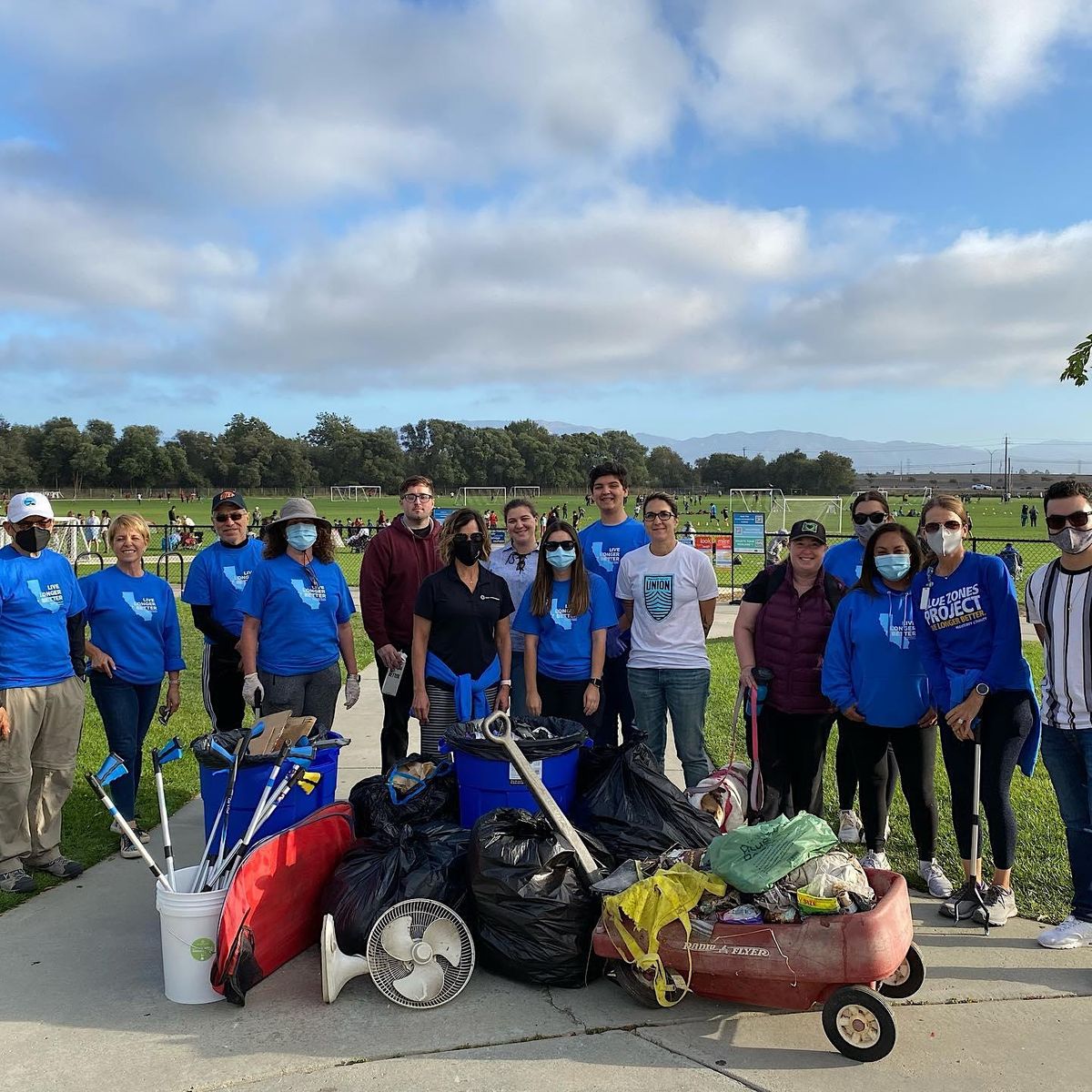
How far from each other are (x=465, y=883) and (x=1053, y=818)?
3543 mm

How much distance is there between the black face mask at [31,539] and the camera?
13.9ft

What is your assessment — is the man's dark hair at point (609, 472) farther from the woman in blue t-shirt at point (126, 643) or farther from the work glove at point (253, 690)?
the woman in blue t-shirt at point (126, 643)

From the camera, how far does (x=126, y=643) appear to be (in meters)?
4.73

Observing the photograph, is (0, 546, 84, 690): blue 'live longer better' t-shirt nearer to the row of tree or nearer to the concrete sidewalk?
the concrete sidewalk

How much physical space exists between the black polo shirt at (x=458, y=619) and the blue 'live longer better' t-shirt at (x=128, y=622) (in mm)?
1405

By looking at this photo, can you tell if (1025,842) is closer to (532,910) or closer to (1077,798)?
(1077,798)

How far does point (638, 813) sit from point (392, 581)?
2190 millimetres

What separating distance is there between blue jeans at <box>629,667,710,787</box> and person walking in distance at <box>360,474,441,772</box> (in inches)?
53.7

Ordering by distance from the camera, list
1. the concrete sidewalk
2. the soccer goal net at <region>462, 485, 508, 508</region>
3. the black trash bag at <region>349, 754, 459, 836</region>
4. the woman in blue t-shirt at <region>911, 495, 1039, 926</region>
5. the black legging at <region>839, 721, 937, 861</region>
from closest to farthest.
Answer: the concrete sidewalk → the woman in blue t-shirt at <region>911, 495, 1039, 926</region> → the black trash bag at <region>349, 754, 459, 836</region> → the black legging at <region>839, 721, 937, 861</region> → the soccer goal net at <region>462, 485, 508, 508</region>

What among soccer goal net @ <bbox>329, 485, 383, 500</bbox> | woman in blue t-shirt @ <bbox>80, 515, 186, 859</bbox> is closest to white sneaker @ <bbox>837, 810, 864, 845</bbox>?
woman in blue t-shirt @ <bbox>80, 515, 186, 859</bbox>

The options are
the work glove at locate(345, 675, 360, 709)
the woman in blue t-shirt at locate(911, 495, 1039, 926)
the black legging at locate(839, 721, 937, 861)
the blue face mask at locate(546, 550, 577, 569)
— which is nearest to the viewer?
the woman in blue t-shirt at locate(911, 495, 1039, 926)

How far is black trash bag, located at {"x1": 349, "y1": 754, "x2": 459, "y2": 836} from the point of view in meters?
3.97

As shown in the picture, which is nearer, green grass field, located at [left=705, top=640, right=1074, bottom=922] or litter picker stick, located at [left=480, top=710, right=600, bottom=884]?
litter picker stick, located at [left=480, top=710, right=600, bottom=884]

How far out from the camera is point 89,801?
5535 millimetres
